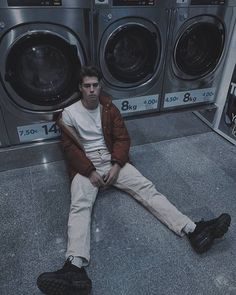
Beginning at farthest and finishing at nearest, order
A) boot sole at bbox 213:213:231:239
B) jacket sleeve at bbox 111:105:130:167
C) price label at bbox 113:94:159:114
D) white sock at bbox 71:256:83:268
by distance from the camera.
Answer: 1. price label at bbox 113:94:159:114
2. jacket sleeve at bbox 111:105:130:167
3. boot sole at bbox 213:213:231:239
4. white sock at bbox 71:256:83:268

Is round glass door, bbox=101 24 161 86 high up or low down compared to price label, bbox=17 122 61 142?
up

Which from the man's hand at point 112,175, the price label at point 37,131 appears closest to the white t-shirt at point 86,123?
the man's hand at point 112,175

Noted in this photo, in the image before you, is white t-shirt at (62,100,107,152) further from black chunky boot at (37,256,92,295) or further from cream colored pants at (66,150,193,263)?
black chunky boot at (37,256,92,295)

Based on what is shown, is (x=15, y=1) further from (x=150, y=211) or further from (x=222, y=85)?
(x=222, y=85)

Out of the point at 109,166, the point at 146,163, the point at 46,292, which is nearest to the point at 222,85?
the point at 146,163

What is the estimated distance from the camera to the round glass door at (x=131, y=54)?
5.29ft

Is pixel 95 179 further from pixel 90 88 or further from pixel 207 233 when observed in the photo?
pixel 207 233

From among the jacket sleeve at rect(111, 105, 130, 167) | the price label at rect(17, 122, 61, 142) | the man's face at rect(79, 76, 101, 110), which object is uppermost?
the man's face at rect(79, 76, 101, 110)

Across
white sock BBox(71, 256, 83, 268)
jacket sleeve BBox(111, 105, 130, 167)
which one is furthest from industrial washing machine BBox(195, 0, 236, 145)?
white sock BBox(71, 256, 83, 268)

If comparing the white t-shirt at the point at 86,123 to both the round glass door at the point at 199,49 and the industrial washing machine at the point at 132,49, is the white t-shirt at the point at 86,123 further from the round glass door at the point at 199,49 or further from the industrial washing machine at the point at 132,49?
the round glass door at the point at 199,49

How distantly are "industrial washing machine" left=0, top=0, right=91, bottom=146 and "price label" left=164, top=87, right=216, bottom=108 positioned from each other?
720 millimetres

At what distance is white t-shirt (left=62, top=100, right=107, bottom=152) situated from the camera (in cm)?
144

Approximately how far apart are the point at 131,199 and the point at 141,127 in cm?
64

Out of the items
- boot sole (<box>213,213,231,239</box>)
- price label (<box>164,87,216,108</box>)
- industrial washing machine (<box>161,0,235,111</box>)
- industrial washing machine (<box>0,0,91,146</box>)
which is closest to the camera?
boot sole (<box>213,213,231,239</box>)
